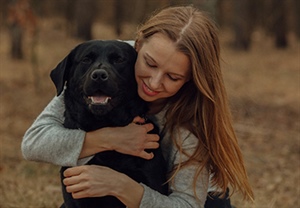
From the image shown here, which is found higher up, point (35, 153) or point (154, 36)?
point (154, 36)

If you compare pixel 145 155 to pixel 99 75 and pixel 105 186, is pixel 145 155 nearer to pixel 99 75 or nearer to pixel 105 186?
pixel 105 186

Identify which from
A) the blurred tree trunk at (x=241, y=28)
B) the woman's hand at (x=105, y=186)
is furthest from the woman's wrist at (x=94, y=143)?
the blurred tree trunk at (x=241, y=28)

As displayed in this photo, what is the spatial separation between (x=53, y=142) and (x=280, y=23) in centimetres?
1634

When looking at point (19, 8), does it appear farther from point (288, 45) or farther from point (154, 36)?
point (288, 45)

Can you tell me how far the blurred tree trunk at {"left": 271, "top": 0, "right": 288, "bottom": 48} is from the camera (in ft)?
58.2

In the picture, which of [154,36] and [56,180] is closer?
[154,36]

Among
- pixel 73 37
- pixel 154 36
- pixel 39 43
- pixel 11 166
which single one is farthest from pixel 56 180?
pixel 73 37

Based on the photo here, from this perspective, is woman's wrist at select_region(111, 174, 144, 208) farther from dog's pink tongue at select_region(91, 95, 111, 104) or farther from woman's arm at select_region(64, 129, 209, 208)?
dog's pink tongue at select_region(91, 95, 111, 104)

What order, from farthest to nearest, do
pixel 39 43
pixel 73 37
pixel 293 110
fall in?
pixel 73 37
pixel 39 43
pixel 293 110

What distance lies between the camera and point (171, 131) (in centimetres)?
309

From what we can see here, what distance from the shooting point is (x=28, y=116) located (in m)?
7.61

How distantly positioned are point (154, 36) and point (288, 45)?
617 inches

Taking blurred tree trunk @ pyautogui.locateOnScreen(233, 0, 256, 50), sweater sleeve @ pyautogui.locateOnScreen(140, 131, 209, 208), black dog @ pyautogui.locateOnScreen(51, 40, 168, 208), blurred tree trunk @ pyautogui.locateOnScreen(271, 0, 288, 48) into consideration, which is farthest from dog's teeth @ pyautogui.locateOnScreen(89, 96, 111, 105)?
blurred tree trunk @ pyautogui.locateOnScreen(271, 0, 288, 48)

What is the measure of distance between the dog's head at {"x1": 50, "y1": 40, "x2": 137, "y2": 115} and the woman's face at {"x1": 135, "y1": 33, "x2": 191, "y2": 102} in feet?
0.24
